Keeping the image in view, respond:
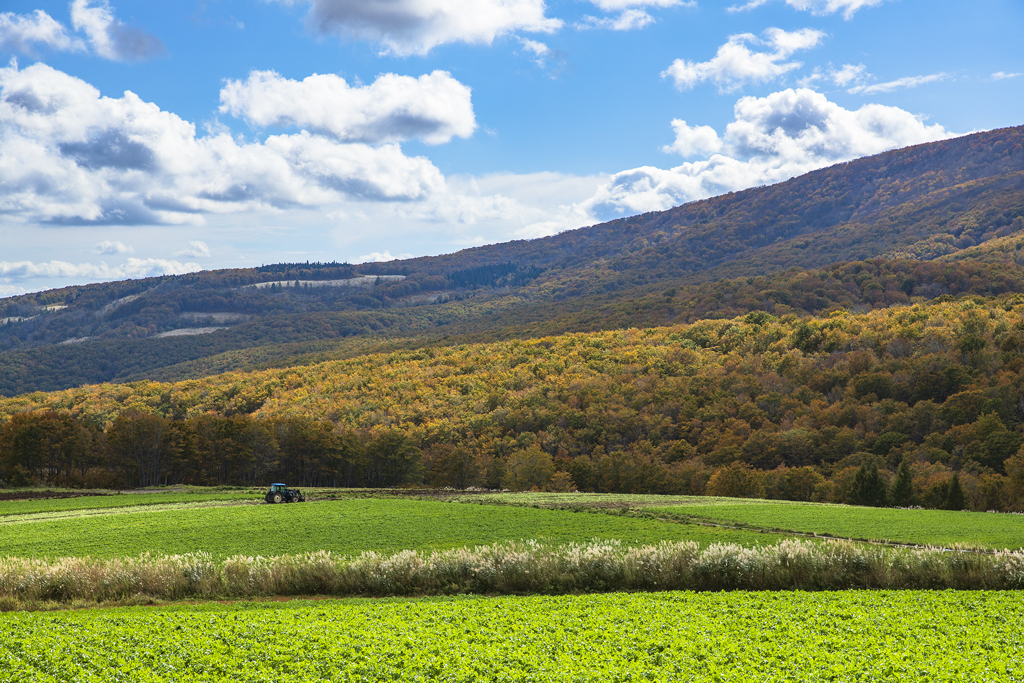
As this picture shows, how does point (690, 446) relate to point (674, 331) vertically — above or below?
below

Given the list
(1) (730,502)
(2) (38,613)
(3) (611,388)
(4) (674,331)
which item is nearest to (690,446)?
(3) (611,388)

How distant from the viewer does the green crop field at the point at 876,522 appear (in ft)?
101

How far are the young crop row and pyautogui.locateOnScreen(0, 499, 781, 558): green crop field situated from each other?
5359 mm

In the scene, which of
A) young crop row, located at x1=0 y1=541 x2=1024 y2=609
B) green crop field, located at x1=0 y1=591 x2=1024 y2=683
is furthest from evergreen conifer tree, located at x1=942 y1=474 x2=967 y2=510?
green crop field, located at x1=0 y1=591 x2=1024 y2=683

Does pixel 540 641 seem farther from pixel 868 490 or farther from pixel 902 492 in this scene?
pixel 868 490

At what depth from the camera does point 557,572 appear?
23.8m

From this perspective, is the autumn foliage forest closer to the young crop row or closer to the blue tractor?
the blue tractor

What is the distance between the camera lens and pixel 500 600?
68.5 ft

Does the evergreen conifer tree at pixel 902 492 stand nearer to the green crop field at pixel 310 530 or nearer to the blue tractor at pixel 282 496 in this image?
the green crop field at pixel 310 530

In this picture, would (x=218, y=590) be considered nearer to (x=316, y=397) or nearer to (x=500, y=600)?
(x=500, y=600)

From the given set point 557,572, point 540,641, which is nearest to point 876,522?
point 557,572

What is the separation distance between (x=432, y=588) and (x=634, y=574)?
6.82 m

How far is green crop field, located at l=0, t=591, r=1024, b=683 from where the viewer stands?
1369 cm

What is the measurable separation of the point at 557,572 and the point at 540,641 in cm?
811
